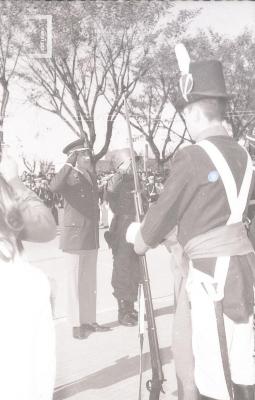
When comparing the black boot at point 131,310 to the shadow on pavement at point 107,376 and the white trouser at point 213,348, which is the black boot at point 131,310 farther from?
the white trouser at point 213,348

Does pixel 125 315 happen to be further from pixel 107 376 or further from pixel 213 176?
pixel 213 176

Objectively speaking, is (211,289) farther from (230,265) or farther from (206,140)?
(206,140)

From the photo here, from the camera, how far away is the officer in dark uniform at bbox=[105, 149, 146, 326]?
17.0 ft

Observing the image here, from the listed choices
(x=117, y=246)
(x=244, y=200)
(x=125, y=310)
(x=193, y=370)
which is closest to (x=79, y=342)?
(x=125, y=310)

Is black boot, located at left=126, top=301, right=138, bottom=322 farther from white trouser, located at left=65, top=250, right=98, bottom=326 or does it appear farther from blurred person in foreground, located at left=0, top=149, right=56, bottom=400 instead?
blurred person in foreground, located at left=0, top=149, right=56, bottom=400

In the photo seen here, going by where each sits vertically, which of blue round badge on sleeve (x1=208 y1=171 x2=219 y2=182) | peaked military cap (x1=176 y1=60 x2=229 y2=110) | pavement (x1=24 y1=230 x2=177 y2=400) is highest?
peaked military cap (x1=176 y1=60 x2=229 y2=110)

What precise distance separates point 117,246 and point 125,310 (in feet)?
2.15

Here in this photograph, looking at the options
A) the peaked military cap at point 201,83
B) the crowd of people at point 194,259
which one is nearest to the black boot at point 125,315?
the crowd of people at point 194,259

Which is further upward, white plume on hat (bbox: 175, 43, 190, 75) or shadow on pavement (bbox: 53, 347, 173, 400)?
white plume on hat (bbox: 175, 43, 190, 75)

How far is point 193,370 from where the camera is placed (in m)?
2.21

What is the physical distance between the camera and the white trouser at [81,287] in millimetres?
4672

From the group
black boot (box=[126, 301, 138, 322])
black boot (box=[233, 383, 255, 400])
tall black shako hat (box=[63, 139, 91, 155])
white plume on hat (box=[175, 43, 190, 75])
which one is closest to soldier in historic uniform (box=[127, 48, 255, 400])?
black boot (box=[233, 383, 255, 400])

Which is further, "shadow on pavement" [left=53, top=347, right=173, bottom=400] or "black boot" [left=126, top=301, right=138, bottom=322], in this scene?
"black boot" [left=126, top=301, right=138, bottom=322]

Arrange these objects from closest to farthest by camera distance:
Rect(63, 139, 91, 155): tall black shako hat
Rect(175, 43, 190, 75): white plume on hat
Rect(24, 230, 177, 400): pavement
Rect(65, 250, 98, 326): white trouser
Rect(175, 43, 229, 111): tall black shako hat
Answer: Rect(175, 43, 229, 111): tall black shako hat < Rect(175, 43, 190, 75): white plume on hat < Rect(24, 230, 177, 400): pavement < Rect(65, 250, 98, 326): white trouser < Rect(63, 139, 91, 155): tall black shako hat
